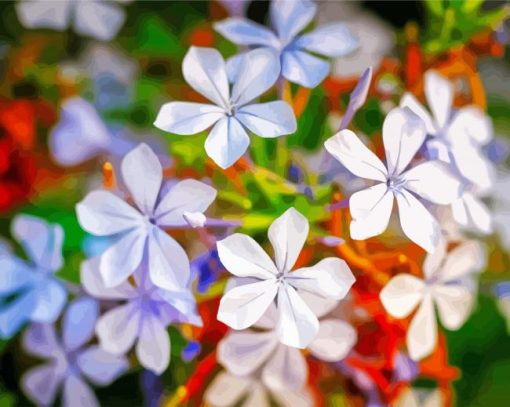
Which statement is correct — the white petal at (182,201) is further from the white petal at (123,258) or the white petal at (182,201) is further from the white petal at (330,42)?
the white petal at (330,42)

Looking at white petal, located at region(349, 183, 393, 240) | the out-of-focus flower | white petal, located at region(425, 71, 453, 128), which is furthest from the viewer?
the out-of-focus flower

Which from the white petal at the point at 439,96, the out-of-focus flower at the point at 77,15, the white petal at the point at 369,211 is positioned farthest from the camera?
the out-of-focus flower at the point at 77,15

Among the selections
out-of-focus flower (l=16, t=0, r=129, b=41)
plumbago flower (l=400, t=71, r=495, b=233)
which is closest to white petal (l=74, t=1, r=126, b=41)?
out-of-focus flower (l=16, t=0, r=129, b=41)

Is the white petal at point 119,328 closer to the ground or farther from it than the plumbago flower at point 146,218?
closer to the ground

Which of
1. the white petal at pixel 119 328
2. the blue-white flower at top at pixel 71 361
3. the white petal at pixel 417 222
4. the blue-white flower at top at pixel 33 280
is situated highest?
the white petal at pixel 417 222

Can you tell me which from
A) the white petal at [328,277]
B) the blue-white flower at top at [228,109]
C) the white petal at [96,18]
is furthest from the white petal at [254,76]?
the white petal at [96,18]

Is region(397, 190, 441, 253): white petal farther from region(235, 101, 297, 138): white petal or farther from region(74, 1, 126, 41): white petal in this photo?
region(74, 1, 126, 41): white petal

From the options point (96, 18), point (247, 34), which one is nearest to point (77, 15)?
point (96, 18)
